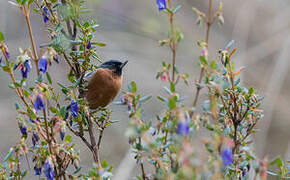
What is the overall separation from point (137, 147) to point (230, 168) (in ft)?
1.11

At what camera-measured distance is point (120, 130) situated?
6.41 meters

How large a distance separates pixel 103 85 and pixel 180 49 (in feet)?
14.9

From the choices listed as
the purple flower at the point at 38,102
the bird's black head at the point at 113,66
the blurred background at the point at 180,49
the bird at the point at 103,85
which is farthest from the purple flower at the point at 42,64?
the blurred background at the point at 180,49

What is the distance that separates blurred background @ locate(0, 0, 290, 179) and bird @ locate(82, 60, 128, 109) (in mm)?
2837

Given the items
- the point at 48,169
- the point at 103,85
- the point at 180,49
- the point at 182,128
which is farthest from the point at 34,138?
the point at 180,49

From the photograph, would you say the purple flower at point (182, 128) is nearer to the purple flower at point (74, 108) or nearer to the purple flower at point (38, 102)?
the purple flower at point (38, 102)

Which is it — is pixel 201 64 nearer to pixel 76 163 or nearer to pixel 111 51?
pixel 76 163

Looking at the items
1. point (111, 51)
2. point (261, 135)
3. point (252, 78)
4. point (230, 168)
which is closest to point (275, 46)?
point (252, 78)

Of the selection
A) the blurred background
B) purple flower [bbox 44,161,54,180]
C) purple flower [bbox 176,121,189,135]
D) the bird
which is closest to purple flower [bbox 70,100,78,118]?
purple flower [bbox 44,161,54,180]

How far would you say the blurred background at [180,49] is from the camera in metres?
5.80

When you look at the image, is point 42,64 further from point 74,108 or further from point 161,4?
point 161,4

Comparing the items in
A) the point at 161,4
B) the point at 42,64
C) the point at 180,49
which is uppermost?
the point at 161,4

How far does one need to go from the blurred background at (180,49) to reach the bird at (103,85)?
9.31 feet

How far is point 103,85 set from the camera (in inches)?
98.8
